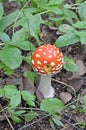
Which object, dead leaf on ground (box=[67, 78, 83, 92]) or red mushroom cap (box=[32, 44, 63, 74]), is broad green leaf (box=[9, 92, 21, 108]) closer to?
red mushroom cap (box=[32, 44, 63, 74])

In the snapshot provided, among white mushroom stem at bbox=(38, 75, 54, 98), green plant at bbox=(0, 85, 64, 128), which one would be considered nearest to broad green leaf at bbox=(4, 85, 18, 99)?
green plant at bbox=(0, 85, 64, 128)

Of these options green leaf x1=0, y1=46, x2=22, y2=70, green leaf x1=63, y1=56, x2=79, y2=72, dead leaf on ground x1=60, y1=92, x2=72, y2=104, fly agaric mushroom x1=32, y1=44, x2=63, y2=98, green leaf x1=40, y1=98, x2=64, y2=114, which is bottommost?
dead leaf on ground x1=60, y1=92, x2=72, y2=104

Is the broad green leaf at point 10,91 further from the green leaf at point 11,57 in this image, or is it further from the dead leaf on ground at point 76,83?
the dead leaf on ground at point 76,83

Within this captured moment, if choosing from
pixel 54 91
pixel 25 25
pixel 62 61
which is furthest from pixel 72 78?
pixel 25 25

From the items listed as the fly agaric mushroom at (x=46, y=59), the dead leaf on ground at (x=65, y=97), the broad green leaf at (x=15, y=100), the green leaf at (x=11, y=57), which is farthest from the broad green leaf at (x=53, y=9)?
the broad green leaf at (x=15, y=100)

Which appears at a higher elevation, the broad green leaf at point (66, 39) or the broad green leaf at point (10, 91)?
the broad green leaf at point (66, 39)

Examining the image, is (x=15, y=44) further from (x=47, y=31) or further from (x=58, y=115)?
(x=47, y=31)

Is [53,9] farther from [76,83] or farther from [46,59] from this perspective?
[76,83]
